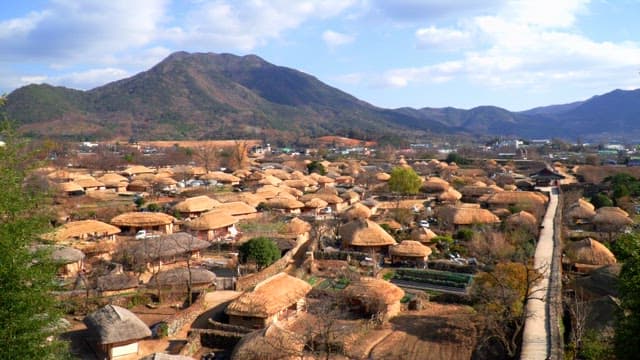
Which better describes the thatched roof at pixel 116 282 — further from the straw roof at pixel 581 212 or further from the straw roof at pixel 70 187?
the straw roof at pixel 581 212

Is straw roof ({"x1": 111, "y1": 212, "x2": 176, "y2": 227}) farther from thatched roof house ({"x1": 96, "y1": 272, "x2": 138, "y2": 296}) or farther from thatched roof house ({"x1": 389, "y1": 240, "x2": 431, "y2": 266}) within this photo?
thatched roof house ({"x1": 389, "y1": 240, "x2": 431, "y2": 266})

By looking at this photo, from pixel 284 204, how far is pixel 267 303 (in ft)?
62.1

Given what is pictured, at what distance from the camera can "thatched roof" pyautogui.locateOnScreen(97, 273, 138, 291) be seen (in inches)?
665

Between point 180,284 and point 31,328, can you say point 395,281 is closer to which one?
point 180,284

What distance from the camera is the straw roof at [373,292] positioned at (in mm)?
16234

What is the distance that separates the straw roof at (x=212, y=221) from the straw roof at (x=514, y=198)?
18.2 meters

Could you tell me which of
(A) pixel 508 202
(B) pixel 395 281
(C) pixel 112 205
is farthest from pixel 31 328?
(A) pixel 508 202

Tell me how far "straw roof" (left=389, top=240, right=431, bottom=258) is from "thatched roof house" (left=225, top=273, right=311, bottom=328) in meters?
6.98

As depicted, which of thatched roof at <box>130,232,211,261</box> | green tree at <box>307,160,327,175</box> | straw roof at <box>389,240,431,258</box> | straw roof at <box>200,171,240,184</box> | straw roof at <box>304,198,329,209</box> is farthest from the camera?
green tree at <box>307,160,327,175</box>

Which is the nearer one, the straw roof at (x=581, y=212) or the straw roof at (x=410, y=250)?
the straw roof at (x=410, y=250)

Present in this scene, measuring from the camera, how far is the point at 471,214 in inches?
1172

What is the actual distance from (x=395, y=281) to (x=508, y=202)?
706 inches

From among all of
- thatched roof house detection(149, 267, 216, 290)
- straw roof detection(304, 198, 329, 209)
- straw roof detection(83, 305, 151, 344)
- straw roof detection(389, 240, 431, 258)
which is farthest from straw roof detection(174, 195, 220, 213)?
straw roof detection(83, 305, 151, 344)

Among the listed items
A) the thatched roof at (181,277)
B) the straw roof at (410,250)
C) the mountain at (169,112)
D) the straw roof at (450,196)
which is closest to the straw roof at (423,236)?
the straw roof at (410,250)
